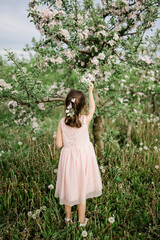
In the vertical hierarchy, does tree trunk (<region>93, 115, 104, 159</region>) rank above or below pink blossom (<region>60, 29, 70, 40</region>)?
below

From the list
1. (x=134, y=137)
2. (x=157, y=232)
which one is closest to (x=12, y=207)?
(x=157, y=232)

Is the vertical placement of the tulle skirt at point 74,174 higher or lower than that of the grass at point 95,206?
higher

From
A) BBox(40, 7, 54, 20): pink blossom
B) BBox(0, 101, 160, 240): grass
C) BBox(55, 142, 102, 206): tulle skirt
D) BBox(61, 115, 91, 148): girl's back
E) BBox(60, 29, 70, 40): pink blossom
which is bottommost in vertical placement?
BBox(0, 101, 160, 240): grass

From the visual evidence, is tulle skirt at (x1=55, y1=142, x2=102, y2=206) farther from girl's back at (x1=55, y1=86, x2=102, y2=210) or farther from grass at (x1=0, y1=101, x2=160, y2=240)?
grass at (x1=0, y1=101, x2=160, y2=240)

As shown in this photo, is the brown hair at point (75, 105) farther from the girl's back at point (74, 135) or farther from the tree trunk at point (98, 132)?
the tree trunk at point (98, 132)

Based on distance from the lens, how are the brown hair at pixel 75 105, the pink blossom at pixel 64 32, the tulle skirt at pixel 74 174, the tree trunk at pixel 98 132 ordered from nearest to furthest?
the brown hair at pixel 75 105 < the tulle skirt at pixel 74 174 < the pink blossom at pixel 64 32 < the tree trunk at pixel 98 132

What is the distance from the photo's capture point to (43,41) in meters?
2.83

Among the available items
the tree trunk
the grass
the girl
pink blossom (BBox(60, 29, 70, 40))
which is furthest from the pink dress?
the tree trunk

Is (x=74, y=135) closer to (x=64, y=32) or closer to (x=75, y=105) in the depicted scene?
(x=75, y=105)

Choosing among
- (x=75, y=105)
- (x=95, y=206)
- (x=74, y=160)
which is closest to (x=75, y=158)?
(x=74, y=160)

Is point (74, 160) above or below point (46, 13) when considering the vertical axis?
below

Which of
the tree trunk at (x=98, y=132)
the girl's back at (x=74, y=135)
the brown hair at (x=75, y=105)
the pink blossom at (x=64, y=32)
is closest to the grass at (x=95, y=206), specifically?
the tree trunk at (x=98, y=132)

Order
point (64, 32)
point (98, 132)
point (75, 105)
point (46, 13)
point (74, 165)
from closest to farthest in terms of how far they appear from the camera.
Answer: point (75, 105) → point (74, 165) → point (46, 13) → point (64, 32) → point (98, 132)

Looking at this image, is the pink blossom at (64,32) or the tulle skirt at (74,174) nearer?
the tulle skirt at (74,174)
